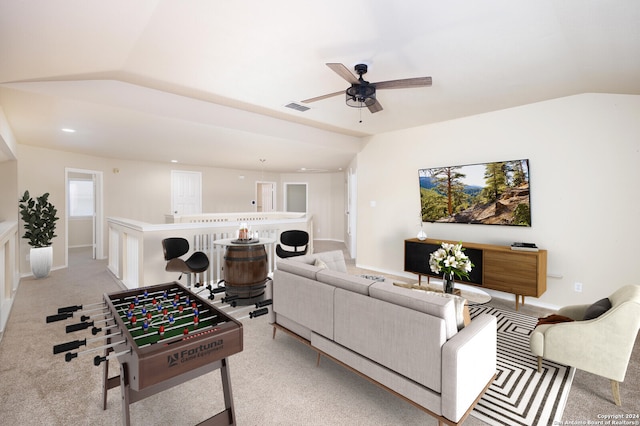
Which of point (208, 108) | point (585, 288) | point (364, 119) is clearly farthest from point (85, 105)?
point (585, 288)

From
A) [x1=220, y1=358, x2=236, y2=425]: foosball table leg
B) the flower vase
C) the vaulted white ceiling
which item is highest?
the vaulted white ceiling

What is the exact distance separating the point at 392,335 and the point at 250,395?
44.7 inches

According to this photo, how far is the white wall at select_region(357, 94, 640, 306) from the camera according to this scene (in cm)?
338

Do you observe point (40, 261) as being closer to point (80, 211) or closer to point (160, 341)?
point (80, 211)

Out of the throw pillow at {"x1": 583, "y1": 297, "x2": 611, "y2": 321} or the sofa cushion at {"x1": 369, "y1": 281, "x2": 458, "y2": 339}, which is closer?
the sofa cushion at {"x1": 369, "y1": 281, "x2": 458, "y2": 339}

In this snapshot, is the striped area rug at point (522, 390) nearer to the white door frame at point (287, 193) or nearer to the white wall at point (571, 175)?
the white wall at point (571, 175)

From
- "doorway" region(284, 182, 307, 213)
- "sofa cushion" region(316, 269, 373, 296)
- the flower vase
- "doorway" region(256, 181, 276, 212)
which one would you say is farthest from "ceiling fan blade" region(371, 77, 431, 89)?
"doorway" region(256, 181, 276, 212)

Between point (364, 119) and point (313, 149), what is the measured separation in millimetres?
1391

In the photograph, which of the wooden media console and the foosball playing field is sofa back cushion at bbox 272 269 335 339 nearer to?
the foosball playing field

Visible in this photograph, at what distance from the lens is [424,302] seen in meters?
1.76

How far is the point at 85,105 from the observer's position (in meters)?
3.33

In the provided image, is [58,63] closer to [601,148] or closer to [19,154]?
[19,154]

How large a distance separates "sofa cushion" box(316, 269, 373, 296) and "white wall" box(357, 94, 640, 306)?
3180 millimetres

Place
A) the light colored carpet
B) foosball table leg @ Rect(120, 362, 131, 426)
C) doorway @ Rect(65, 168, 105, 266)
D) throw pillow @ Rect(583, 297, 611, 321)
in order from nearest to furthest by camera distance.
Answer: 1. foosball table leg @ Rect(120, 362, 131, 426)
2. the light colored carpet
3. throw pillow @ Rect(583, 297, 611, 321)
4. doorway @ Rect(65, 168, 105, 266)
